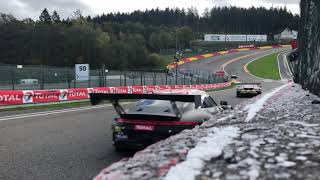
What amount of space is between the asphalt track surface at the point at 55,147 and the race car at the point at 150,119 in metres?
0.51

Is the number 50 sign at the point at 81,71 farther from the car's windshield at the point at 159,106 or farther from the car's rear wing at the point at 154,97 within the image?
the car's rear wing at the point at 154,97

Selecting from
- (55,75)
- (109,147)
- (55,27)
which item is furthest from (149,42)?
(109,147)

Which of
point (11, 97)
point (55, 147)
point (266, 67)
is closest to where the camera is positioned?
point (55, 147)

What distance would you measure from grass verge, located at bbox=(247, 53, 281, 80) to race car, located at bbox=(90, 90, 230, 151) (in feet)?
264

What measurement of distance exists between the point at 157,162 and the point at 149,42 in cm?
15655

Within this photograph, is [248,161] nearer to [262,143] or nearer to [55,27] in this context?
[262,143]

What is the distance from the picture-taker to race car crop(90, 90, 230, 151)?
311 inches

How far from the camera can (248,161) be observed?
3.66m

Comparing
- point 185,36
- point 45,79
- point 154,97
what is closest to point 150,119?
point 154,97

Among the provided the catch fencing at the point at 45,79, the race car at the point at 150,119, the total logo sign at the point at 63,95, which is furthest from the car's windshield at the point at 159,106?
the catch fencing at the point at 45,79

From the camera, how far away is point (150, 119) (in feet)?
26.7

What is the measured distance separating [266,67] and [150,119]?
3868 inches

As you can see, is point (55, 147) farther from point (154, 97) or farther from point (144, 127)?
point (154, 97)

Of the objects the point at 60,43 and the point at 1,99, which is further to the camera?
the point at 60,43
